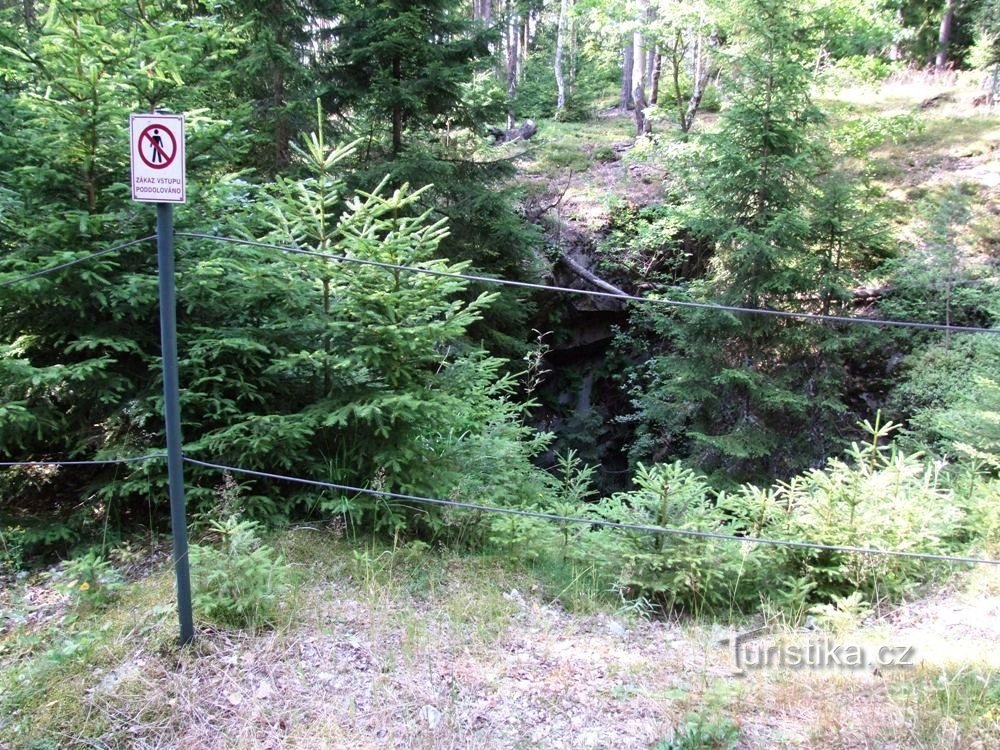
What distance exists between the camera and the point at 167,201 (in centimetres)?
262

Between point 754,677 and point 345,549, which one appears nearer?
point 754,677

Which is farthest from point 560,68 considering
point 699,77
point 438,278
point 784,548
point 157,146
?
point 157,146

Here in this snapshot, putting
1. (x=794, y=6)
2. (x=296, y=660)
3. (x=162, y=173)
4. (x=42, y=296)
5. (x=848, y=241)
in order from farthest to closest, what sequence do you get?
(x=848, y=241) → (x=794, y=6) → (x=42, y=296) → (x=296, y=660) → (x=162, y=173)

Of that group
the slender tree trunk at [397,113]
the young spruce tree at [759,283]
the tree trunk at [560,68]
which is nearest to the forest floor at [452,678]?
the young spruce tree at [759,283]

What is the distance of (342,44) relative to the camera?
29.6ft

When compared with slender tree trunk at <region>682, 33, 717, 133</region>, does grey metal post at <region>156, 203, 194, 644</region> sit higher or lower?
lower

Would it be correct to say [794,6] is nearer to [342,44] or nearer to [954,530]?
[342,44]

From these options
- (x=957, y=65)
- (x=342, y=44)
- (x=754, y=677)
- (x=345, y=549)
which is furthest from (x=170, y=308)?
(x=957, y=65)

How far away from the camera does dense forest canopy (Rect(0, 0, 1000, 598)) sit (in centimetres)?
400

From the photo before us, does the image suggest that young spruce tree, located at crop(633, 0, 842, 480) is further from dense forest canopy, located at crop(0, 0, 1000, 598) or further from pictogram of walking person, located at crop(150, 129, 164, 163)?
pictogram of walking person, located at crop(150, 129, 164, 163)

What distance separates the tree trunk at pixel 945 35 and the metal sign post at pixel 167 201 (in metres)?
23.5

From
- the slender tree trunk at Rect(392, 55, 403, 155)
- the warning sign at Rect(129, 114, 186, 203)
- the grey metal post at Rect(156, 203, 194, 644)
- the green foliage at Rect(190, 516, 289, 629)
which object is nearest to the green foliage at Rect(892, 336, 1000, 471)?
the green foliage at Rect(190, 516, 289, 629)

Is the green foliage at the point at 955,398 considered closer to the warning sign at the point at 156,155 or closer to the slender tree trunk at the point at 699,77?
the warning sign at the point at 156,155

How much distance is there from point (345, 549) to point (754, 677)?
263 centimetres
